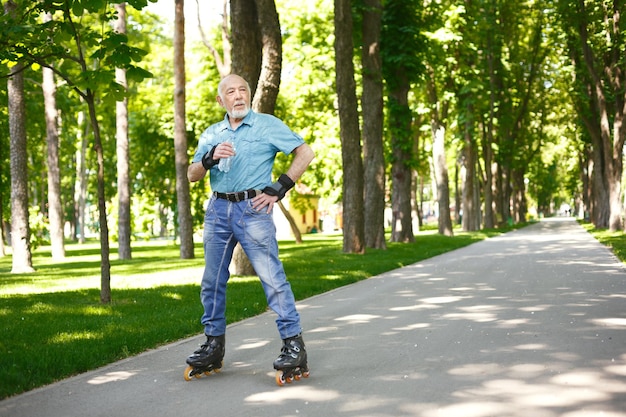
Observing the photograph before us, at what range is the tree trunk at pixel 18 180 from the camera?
62.3 ft

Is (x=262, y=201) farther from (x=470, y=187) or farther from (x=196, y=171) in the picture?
(x=470, y=187)

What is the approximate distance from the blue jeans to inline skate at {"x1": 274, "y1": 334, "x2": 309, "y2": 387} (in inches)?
3.1

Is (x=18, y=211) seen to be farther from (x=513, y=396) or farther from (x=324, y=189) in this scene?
(x=324, y=189)

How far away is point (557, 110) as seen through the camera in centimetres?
4666

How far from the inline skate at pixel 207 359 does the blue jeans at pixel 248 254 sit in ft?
0.24

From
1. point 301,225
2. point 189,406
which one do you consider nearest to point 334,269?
point 189,406

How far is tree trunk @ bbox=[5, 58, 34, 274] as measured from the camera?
1898cm

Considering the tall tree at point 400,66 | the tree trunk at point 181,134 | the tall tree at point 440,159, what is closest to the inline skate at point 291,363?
the tree trunk at point 181,134

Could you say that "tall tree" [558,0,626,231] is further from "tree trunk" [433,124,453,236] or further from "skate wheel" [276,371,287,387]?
"skate wheel" [276,371,287,387]

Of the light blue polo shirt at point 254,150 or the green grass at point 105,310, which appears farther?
the green grass at point 105,310

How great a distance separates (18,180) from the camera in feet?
62.2

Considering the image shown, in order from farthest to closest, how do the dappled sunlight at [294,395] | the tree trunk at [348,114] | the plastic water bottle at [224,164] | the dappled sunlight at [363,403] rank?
the tree trunk at [348,114] → the plastic water bottle at [224,164] → the dappled sunlight at [294,395] → the dappled sunlight at [363,403]

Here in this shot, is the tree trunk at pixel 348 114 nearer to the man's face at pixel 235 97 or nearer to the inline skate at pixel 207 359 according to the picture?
the man's face at pixel 235 97

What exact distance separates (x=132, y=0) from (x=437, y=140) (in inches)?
1069
